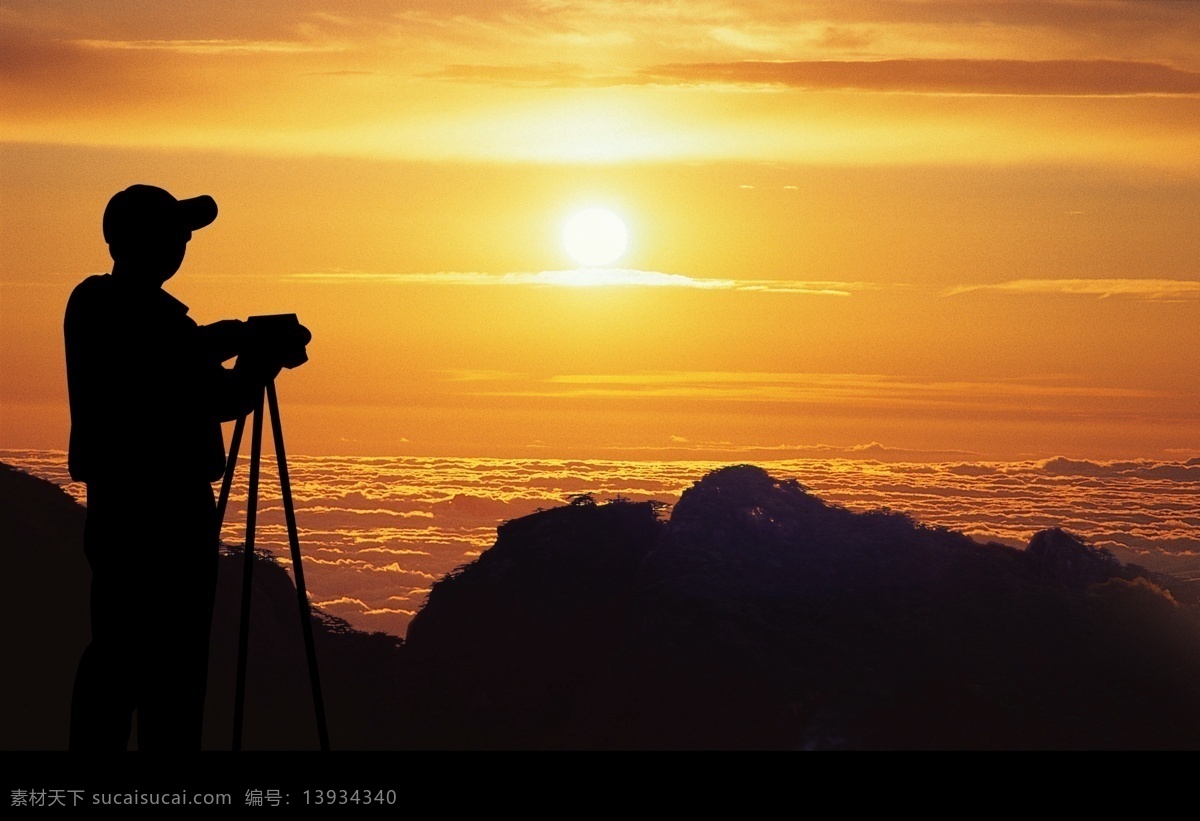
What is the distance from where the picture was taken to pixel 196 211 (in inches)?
414

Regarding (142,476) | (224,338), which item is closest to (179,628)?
(142,476)

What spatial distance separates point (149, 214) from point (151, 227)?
0.09 m

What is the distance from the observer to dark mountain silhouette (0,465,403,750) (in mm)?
136500

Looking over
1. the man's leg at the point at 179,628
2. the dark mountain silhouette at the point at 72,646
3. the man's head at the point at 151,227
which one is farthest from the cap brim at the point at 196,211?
the dark mountain silhouette at the point at 72,646

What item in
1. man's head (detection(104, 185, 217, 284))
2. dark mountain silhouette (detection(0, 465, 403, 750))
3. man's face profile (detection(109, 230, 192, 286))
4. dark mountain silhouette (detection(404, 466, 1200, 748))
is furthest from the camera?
dark mountain silhouette (detection(404, 466, 1200, 748))

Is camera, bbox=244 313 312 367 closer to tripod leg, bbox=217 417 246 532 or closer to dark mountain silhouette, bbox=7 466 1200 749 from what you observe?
tripod leg, bbox=217 417 246 532

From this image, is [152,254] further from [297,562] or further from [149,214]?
[297,562]

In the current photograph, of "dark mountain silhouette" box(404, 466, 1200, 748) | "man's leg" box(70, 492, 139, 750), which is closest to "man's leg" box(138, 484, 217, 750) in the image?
"man's leg" box(70, 492, 139, 750)

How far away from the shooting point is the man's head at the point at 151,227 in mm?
10422

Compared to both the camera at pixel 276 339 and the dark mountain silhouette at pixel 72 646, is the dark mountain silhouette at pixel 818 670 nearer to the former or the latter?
the dark mountain silhouette at pixel 72 646

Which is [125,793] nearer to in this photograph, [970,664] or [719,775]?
[719,775]

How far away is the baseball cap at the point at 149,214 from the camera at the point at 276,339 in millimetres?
792

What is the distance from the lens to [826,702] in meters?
178

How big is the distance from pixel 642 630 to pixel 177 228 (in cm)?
18977
